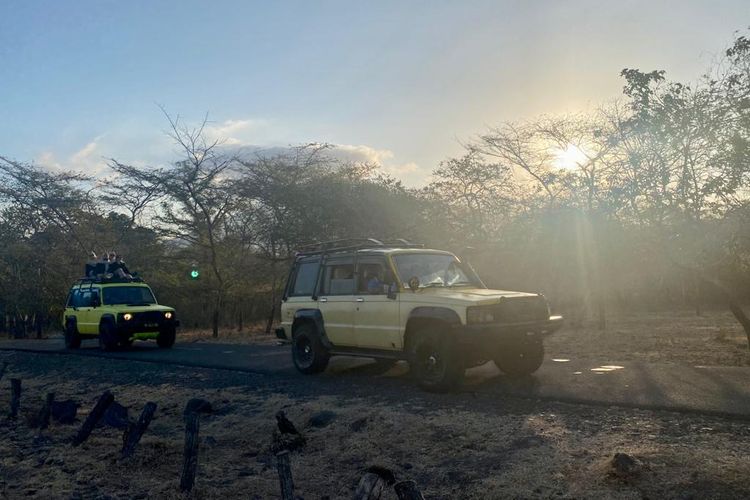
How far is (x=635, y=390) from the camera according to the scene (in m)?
9.49

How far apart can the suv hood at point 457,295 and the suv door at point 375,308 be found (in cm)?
37

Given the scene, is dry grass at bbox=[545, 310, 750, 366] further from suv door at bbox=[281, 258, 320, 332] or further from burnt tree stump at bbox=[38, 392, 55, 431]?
burnt tree stump at bbox=[38, 392, 55, 431]

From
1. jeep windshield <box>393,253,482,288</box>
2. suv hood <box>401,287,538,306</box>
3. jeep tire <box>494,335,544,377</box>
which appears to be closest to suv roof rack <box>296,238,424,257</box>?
jeep windshield <box>393,253,482,288</box>

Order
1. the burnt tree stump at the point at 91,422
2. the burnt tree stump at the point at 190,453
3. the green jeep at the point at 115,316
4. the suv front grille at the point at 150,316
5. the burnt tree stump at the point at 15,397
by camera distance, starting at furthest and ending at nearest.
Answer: the suv front grille at the point at 150,316, the green jeep at the point at 115,316, the burnt tree stump at the point at 15,397, the burnt tree stump at the point at 91,422, the burnt tree stump at the point at 190,453

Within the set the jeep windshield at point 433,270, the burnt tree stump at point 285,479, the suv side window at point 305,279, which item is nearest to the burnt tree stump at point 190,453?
the burnt tree stump at point 285,479

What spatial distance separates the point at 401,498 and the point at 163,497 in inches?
149

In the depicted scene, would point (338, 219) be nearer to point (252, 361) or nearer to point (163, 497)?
point (252, 361)

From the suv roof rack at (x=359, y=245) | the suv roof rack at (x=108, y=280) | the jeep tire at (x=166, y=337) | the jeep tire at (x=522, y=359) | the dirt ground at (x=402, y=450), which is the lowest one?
the dirt ground at (x=402, y=450)

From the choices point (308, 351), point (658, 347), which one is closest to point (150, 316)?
point (308, 351)

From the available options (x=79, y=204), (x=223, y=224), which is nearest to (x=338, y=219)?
(x=223, y=224)

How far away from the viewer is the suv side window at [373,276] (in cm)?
1151

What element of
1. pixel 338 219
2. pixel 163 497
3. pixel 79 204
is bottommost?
pixel 163 497

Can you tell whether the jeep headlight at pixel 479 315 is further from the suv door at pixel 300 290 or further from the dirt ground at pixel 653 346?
the dirt ground at pixel 653 346

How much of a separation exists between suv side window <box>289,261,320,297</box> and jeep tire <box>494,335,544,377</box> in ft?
11.9
